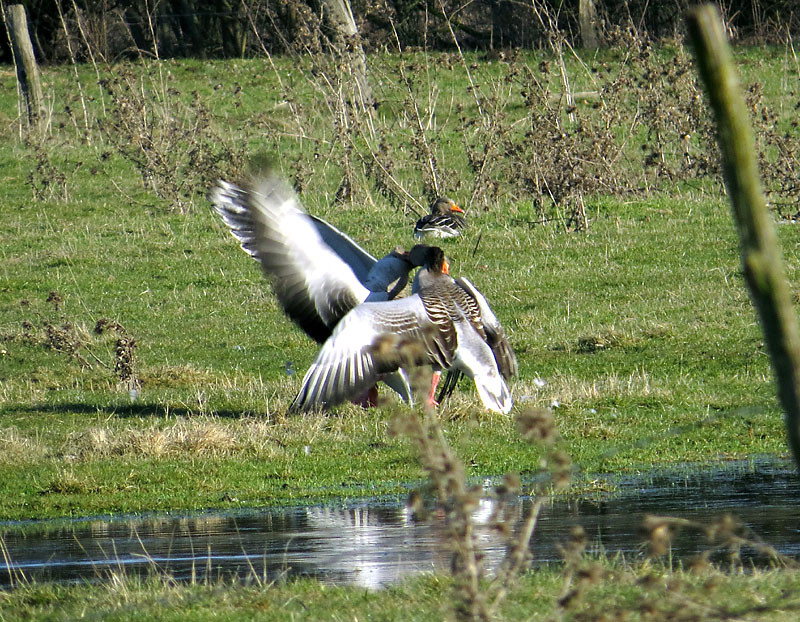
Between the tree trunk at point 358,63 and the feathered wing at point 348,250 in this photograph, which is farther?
the tree trunk at point 358,63

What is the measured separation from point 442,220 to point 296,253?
14.1 ft

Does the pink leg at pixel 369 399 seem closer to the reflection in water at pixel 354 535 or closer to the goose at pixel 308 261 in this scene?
the goose at pixel 308 261

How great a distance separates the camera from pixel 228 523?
7.73 m

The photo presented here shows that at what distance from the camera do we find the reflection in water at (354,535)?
20.4ft

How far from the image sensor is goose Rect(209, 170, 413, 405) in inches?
403

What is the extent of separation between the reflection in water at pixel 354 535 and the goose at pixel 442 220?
5703 mm

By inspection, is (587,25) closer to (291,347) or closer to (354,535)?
(291,347)

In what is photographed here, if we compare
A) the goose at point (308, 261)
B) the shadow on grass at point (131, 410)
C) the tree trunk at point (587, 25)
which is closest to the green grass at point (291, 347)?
the shadow on grass at point (131, 410)

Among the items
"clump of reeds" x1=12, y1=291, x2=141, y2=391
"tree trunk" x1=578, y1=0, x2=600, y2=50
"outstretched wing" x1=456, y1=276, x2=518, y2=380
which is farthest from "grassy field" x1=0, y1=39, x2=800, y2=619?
"tree trunk" x1=578, y1=0, x2=600, y2=50

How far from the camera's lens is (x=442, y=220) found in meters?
14.4

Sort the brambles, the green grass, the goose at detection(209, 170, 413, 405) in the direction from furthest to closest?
the brambles, the goose at detection(209, 170, 413, 405), the green grass

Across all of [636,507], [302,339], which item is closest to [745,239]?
[636,507]

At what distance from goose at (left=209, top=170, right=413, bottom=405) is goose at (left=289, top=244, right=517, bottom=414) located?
35 cm

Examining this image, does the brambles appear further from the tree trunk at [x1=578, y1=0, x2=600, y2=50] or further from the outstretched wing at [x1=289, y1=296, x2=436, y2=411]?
the tree trunk at [x1=578, y1=0, x2=600, y2=50]
